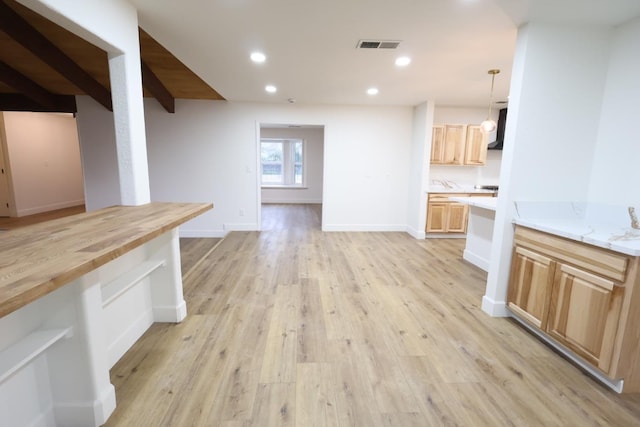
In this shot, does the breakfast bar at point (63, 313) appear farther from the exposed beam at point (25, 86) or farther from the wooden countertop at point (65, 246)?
the exposed beam at point (25, 86)

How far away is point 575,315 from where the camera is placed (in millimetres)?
1885

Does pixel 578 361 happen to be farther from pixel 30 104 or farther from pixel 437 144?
pixel 30 104

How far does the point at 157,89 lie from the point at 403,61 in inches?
140

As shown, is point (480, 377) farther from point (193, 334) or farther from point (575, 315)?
point (193, 334)

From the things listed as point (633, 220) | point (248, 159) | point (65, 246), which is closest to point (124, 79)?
point (65, 246)

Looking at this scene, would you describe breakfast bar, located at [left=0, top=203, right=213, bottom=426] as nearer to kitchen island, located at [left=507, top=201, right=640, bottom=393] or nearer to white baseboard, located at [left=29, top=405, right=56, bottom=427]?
white baseboard, located at [left=29, top=405, right=56, bottom=427]

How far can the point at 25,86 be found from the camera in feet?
13.9

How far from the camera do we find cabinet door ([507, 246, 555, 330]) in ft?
6.91

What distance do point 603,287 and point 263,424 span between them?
6.98 feet

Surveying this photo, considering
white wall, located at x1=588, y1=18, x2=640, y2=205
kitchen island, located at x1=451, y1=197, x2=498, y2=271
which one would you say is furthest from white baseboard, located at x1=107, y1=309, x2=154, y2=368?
white wall, located at x1=588, y1=18, x2=640, y2=205

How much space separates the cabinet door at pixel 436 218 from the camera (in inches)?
201

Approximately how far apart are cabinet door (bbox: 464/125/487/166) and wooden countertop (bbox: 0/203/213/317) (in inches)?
198

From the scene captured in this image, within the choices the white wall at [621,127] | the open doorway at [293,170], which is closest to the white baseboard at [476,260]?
the white wall at [621,127]

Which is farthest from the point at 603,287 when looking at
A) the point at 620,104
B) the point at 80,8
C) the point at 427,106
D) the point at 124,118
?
the point at 427,106
